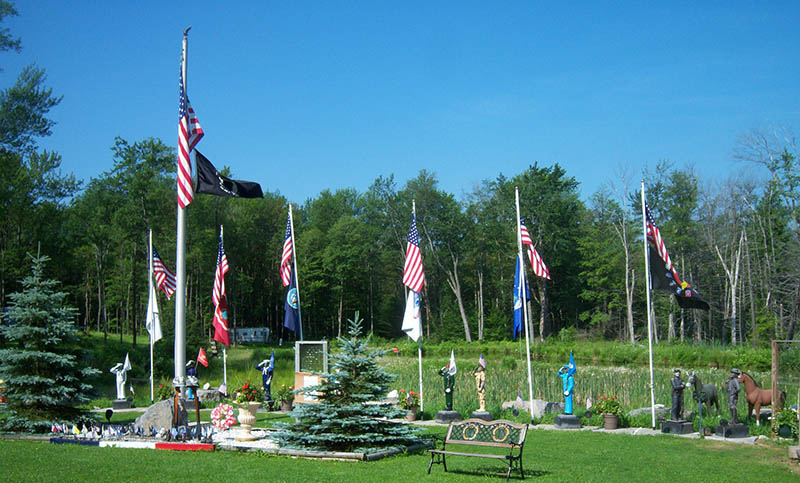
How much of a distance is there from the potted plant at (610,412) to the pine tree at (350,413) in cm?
667

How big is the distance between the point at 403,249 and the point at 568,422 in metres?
48.6

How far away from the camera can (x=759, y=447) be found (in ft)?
51.3

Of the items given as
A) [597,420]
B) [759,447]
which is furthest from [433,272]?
[759,447]

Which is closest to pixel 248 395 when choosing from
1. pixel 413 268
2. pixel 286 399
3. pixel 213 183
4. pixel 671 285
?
pixel 286 399

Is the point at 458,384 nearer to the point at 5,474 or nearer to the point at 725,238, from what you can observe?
the point at 5,474

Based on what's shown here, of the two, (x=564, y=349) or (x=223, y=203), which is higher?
(x=223, y=203)

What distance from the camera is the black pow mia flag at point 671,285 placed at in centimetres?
1844

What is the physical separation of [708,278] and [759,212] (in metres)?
8.09

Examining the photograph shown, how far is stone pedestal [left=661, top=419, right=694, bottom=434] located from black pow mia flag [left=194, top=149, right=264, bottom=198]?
11.8 metres

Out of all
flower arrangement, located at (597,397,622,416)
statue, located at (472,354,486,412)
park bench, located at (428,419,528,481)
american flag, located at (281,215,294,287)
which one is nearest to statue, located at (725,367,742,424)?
flower arrangement, located at (597,397,622,416)

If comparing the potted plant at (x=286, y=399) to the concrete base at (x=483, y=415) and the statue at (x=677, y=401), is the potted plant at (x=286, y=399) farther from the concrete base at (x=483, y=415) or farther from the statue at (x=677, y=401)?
the statue at (x=677, y=401)

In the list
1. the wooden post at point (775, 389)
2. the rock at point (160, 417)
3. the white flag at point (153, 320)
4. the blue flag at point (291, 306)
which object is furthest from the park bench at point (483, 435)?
the white flag at point (153, 320)

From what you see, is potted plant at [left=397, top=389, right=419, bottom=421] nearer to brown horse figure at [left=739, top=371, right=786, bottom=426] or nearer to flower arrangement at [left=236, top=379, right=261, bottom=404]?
flower arrangement at [left=236, top=379, right=261, bottom=404]

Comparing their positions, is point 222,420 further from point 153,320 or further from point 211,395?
point 153,320
